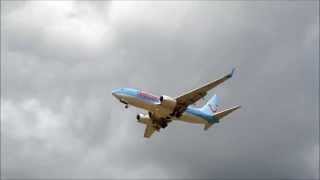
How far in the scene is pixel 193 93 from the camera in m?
200

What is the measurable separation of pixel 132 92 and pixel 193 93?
510 inches

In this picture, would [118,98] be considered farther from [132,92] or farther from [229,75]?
[229,75]

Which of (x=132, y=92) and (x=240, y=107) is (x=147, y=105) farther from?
(x=240, y=107)

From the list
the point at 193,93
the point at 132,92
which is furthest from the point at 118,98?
the point at 193,93

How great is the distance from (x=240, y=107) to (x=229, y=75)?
13051 mm

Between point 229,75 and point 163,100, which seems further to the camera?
point 163,100

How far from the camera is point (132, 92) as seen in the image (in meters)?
199

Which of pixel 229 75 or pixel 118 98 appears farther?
pixel 118 98

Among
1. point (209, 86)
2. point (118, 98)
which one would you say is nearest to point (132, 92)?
point (118, 98)

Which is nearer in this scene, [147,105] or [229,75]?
[229,75]

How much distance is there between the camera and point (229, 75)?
185375 mm

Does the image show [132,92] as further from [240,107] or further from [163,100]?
[240,107]

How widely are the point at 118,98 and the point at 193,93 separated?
1597 cm

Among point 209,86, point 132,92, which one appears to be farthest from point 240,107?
point 132,92
